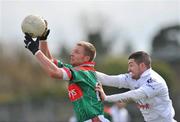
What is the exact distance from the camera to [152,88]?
1045 centimetres

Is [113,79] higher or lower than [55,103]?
higher

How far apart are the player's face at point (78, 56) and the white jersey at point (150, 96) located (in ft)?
1.78

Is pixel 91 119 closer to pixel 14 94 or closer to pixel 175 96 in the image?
pixel 175 96

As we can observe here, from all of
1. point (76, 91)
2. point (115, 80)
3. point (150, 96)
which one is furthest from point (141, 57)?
point (76, 91)

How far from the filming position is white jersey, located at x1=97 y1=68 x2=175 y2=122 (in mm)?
10398

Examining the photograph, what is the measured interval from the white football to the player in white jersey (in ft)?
3.95

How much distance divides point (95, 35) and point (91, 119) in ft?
218

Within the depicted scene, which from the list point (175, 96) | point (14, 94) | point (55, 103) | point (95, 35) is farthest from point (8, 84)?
point (55, 103)

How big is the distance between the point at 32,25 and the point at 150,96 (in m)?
2.02

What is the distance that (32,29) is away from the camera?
10.3 m

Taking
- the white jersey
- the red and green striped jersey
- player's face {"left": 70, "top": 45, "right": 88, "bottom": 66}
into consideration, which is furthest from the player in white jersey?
player's face {"left": 70, "top": 45, "right": 88, "bottom": 66}

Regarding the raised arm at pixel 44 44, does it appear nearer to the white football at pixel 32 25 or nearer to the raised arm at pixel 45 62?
the white football at pixel 32 25

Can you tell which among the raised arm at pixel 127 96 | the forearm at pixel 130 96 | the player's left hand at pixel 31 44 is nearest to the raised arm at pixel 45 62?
the player's left hand at pixel 31 44

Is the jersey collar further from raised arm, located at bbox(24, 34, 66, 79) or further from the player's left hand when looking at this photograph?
the player's left hand
